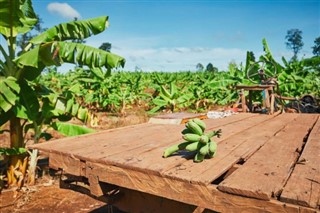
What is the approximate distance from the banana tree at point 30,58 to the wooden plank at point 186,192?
2609mm

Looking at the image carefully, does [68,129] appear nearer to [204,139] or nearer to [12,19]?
[12,19]

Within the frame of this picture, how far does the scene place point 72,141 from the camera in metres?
2.35

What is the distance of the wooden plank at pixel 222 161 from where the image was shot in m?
1.38

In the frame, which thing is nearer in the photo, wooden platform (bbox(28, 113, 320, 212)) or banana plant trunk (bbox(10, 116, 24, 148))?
wooden platform (bbox(28, 113, 320, 212))

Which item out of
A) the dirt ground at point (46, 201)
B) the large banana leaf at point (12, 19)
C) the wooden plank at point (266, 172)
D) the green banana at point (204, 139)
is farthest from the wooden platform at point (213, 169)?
the large banana leaf at point (12, 19)

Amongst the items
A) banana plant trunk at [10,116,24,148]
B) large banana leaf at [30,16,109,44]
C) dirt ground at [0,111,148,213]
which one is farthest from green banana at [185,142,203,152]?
banana plant trunk at [10,116,24,148]

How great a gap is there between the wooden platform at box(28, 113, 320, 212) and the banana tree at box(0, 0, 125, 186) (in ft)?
6.10

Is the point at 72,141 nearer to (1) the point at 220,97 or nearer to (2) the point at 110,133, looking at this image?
(2) the point at 110,133

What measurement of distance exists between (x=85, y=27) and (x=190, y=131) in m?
3.32

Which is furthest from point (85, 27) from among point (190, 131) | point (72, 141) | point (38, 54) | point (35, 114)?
point (190, 131)

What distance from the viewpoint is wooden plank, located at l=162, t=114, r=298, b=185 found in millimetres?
1377

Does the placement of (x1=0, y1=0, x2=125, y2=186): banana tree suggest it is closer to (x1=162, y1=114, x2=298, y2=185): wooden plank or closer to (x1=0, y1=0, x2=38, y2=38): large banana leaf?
(x1=0, y1=0, x2=38, y2=38): large banana leaf

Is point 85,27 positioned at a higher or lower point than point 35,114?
higher

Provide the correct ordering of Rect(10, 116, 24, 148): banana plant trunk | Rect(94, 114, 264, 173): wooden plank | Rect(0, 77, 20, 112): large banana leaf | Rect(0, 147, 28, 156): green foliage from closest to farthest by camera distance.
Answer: Rect(94, 114, 264, 173): wooden plank → Rect(0, 77, 20, 112): large banana leaf → Rect(0, 147, 28, 156): green foliage → Rect(10, 116, 24, 148): banana plant trunk
